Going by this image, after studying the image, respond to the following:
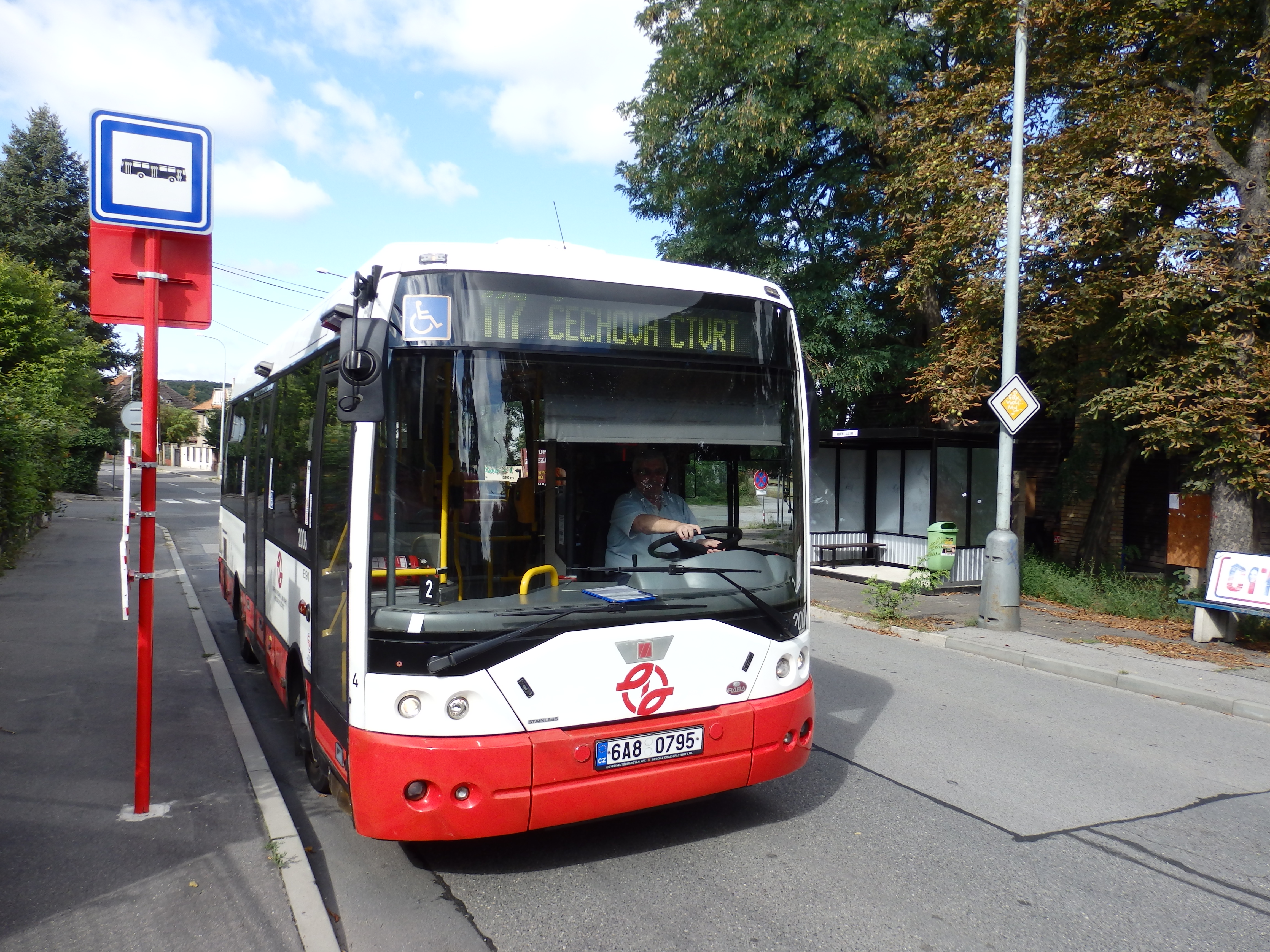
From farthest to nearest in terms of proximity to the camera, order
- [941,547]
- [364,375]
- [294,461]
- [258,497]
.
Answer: [941,547]
[258,497]
[294,461]
[364,375]

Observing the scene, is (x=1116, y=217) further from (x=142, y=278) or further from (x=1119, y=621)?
(x=142, y=278)

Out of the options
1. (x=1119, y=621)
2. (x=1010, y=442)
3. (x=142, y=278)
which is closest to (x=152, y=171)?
(x=142, y=278)

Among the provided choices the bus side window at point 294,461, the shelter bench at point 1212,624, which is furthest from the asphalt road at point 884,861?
the shelter bench at point 1212,624

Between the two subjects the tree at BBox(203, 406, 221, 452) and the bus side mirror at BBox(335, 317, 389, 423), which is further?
the tree at BBox(203, 406, 221, 452)

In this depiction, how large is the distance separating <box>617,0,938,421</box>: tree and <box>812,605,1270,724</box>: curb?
22.3 ft

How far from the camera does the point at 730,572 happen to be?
446 centimetres

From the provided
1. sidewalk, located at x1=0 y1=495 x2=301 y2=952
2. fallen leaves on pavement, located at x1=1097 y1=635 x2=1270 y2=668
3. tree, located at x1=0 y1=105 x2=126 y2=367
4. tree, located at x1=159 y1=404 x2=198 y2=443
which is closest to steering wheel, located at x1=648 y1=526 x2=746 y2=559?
sidewalk, located at x1=0 y1=495 x2=301 y2=952

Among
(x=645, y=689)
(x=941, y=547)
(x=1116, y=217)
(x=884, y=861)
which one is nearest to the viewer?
(x=645, y=689)

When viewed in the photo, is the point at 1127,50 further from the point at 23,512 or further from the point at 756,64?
the point at 23,512

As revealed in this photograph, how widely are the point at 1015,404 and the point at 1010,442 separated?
1.79 feet

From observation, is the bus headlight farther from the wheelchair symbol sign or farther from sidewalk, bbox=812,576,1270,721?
sidewalk, bbox=812,576,1270,721

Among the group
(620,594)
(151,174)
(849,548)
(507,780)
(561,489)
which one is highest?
(151,174)

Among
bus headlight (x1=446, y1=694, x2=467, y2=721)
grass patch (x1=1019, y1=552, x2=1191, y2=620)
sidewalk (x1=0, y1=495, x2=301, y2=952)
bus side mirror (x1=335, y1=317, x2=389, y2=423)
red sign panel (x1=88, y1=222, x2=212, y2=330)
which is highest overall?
red sign panel (x1=88, y1=222, x2=212, y2=330)

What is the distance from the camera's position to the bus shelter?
1627 cm
